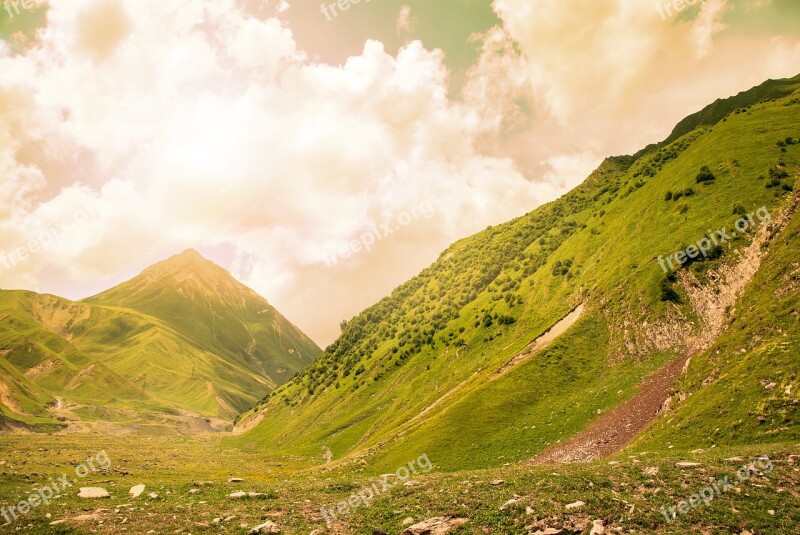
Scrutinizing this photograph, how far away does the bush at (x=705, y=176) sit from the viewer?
80.8 metres

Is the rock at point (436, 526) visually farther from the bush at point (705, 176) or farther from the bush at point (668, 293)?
the bush at point (705, 176)

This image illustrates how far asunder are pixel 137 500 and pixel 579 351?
66677 mm

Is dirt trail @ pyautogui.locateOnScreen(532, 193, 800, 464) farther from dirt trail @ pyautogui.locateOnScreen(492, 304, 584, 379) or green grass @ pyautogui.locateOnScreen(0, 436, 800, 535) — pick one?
dirt trail @ pyautogui.locateOnScreen(492, 304, 584, 379)

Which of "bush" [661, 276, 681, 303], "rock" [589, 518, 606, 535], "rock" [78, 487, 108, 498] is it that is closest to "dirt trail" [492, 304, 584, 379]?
"bush" [661, 276, 681, 303]

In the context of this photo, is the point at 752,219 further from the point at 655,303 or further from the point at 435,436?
the point at 435,436

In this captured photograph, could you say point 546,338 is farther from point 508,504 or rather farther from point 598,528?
point 598,528

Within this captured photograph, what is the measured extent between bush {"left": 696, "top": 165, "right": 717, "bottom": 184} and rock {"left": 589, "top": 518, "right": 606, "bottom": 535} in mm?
86372

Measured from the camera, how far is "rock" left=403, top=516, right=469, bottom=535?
2149 cm

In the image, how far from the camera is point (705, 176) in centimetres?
8150

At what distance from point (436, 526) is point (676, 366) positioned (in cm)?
4734

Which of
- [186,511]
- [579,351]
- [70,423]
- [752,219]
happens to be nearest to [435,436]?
[579,351]

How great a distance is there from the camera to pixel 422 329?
152 meters

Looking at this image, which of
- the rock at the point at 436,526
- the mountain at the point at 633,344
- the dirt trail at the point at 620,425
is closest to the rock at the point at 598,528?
the rock at the point at 436,526

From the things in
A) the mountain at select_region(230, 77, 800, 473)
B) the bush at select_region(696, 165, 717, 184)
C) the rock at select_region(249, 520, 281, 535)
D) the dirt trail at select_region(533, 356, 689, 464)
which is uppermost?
the bush at select_region(696, 165, 717, 184)
